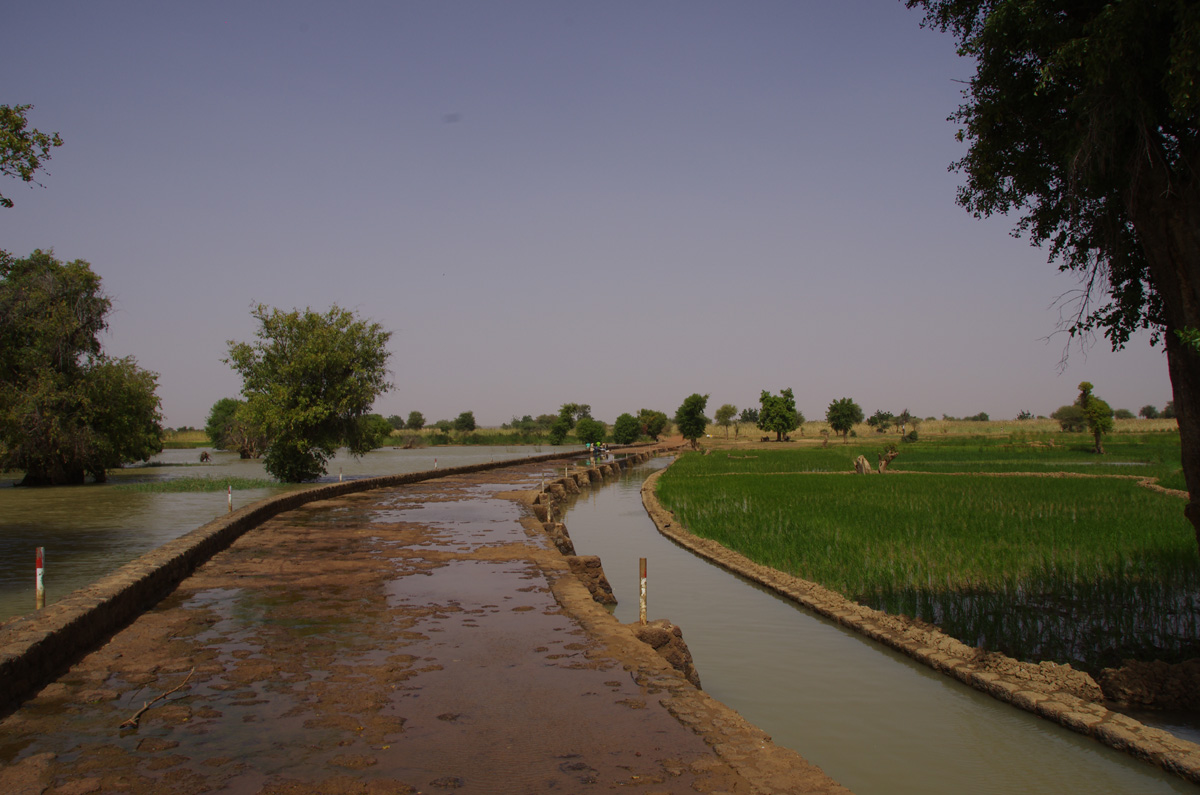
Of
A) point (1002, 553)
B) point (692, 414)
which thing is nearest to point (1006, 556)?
point (1002, 553)

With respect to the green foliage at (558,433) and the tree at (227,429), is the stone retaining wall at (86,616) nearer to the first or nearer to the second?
the tree at (227,429)

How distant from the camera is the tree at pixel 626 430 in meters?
88.0

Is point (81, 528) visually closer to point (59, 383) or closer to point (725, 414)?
point (59, 383)

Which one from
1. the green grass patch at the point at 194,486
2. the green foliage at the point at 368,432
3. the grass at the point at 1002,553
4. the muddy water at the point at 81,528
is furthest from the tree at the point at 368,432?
the grass at the point at 1002,553

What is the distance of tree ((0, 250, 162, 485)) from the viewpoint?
2844 centimetres

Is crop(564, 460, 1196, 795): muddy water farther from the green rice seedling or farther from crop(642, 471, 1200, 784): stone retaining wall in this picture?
the green rice seedling

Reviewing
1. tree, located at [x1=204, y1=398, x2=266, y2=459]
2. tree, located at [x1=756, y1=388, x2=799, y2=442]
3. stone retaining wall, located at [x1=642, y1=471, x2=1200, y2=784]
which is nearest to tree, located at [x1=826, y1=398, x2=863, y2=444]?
tree, located at [x1=756, y1=388, x2=799, y2=442]

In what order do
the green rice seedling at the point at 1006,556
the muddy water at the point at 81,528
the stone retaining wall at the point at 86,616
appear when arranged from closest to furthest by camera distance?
the stone retaining wall at the point at 86,616, the green rice seedling at the point at 1006,556, the muddy water at the point at 81,528

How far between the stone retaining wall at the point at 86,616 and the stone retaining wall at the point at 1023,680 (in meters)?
7.15

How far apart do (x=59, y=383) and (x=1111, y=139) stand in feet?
112

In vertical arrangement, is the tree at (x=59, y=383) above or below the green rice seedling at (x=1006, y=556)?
above

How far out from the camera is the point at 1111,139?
6.36 m

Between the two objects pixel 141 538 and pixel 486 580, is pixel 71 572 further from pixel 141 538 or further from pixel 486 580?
pixel 486 580

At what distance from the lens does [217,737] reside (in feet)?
13.8
